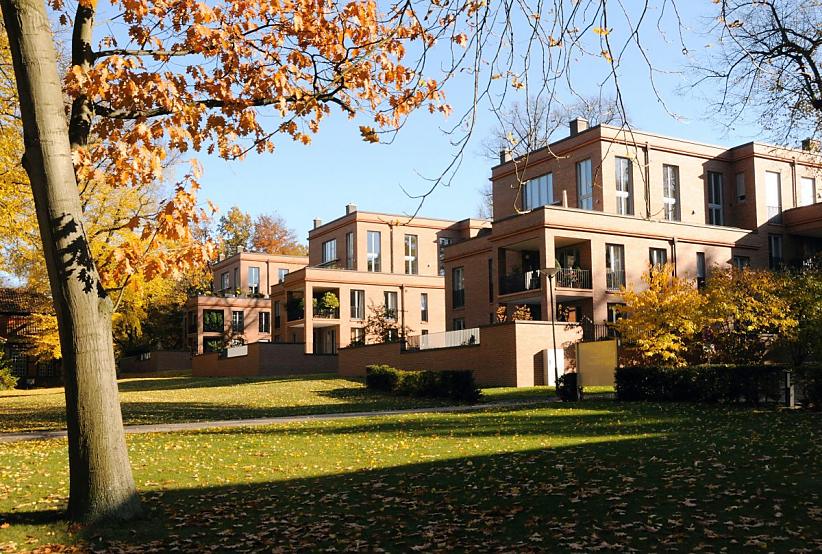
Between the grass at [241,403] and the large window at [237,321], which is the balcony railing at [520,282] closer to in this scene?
the grass at [241,403]

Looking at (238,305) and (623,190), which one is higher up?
(623,190)

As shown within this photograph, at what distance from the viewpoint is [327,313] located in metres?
56.6

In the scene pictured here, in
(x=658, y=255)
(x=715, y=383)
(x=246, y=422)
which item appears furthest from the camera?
(x=658, y=255)

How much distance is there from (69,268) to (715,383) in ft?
55.5

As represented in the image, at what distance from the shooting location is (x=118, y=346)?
202 ft

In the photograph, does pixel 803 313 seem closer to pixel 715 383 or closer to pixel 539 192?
pixel 715 383

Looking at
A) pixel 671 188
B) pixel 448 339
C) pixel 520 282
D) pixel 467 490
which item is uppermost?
pixel 671 188

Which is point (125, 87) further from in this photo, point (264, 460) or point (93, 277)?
point (264, 460)

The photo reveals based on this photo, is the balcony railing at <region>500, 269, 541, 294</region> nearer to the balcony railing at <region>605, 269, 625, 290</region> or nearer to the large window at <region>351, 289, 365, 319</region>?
the balcony railing at <region>605, 269, 625, 290</region>

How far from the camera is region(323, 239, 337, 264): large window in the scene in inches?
2530

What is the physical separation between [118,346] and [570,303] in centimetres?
3672

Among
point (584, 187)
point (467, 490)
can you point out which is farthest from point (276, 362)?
point (467, 490)

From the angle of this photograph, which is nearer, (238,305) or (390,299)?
(390,299)

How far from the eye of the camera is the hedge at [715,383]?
1918cm
